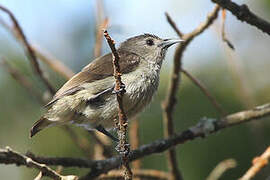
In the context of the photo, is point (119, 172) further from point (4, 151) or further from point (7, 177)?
point (7, 177)

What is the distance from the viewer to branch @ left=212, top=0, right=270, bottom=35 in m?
2.83

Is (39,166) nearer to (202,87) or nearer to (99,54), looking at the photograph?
(202,87)

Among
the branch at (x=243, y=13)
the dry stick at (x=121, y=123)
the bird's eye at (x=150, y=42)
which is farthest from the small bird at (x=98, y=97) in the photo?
the dry stick at (x=121, y=123)

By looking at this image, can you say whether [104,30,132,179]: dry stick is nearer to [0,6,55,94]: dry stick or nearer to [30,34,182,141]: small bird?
[30,34,182,141]: small bird

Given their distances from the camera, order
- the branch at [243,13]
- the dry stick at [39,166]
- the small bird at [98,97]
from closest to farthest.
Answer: the dry stick at [39,166]
the branch at [243,13]
the small bird at [98,97]

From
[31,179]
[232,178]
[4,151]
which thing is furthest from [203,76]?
[4,151]

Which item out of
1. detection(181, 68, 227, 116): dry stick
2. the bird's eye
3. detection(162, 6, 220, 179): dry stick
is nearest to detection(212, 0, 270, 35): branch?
detection(162, 6, 220, 179): dry stick

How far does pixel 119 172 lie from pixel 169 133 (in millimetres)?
478

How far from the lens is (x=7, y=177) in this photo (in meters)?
5.04

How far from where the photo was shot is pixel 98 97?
365 cm

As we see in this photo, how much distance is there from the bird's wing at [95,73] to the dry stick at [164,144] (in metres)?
0.65

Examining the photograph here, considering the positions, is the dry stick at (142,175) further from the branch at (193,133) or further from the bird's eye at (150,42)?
the bird's eye at (150,42)

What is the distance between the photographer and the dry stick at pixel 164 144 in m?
3.05

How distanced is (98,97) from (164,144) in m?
0.66
